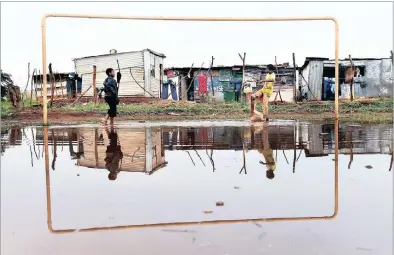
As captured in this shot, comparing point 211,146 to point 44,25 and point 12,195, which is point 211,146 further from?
point 44,25

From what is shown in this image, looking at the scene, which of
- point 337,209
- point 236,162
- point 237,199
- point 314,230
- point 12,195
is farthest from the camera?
point 236,162

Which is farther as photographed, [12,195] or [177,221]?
[12,195]

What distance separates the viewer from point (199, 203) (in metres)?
3.40

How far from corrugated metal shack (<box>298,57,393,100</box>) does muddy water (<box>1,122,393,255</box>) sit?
2108cm

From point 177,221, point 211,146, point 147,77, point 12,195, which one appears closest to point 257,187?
point 177,221

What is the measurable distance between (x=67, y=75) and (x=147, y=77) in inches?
205

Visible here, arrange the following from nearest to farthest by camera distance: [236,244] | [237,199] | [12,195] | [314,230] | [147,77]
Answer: [236,244] < [314,230] < [237,199] < [12,195] < [147,77]

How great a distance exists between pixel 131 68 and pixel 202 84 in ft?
18.5

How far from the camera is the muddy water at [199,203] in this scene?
2494 mm

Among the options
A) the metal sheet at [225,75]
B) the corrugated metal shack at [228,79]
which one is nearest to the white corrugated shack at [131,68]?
the corrugated metal shack at [228,79]

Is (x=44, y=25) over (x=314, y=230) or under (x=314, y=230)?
over

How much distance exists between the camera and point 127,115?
18422 mm

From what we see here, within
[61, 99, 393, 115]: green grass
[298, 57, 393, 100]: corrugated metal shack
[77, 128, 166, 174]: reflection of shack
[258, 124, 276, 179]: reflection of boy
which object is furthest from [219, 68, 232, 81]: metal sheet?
[258, 124, 276, 179]: reflection of boy

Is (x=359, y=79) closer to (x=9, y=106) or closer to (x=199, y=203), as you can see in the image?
(x=9, y=106)
